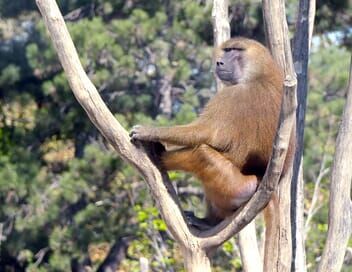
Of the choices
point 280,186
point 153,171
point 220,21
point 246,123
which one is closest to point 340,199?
point 280,186

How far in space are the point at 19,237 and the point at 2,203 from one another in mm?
451

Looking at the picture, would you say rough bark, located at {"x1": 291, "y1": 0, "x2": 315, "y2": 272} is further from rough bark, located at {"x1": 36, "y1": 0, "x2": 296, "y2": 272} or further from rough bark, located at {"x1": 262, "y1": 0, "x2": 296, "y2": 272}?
rough bark, located at {"x1": 36, "y1": 0, "x2": 296, "y2": 272}

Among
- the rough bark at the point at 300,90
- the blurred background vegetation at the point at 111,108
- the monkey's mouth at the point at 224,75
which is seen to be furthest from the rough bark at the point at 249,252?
the blurred background vegetation at the point at 111,108

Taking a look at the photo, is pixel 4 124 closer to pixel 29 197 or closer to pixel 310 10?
pixel 29 197

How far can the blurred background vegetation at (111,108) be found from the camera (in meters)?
9.09

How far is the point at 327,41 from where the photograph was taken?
10062 millimetres

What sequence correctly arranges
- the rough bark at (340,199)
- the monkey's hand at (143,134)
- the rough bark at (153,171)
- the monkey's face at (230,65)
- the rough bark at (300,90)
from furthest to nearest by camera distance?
the rough bark at (300,90)
the monkey's face at (230,65)
the rough bark at (340,199)
the monkey's hand at (143,134)
the rough bark at (153,171)

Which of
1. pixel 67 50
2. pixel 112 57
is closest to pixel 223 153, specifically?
pixel 67 50

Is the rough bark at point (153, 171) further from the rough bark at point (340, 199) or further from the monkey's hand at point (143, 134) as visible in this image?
the rough bark at point (340, 199)

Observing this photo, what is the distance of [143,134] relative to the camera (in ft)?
13.9

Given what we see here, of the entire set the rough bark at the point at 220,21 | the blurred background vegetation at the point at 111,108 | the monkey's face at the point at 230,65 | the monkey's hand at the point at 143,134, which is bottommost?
the blurred background vegetation at the point at 111,108

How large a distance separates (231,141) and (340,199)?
0.71 meters

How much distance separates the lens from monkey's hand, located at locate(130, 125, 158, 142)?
422 cm

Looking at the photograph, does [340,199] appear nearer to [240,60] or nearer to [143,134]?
[240,60]
